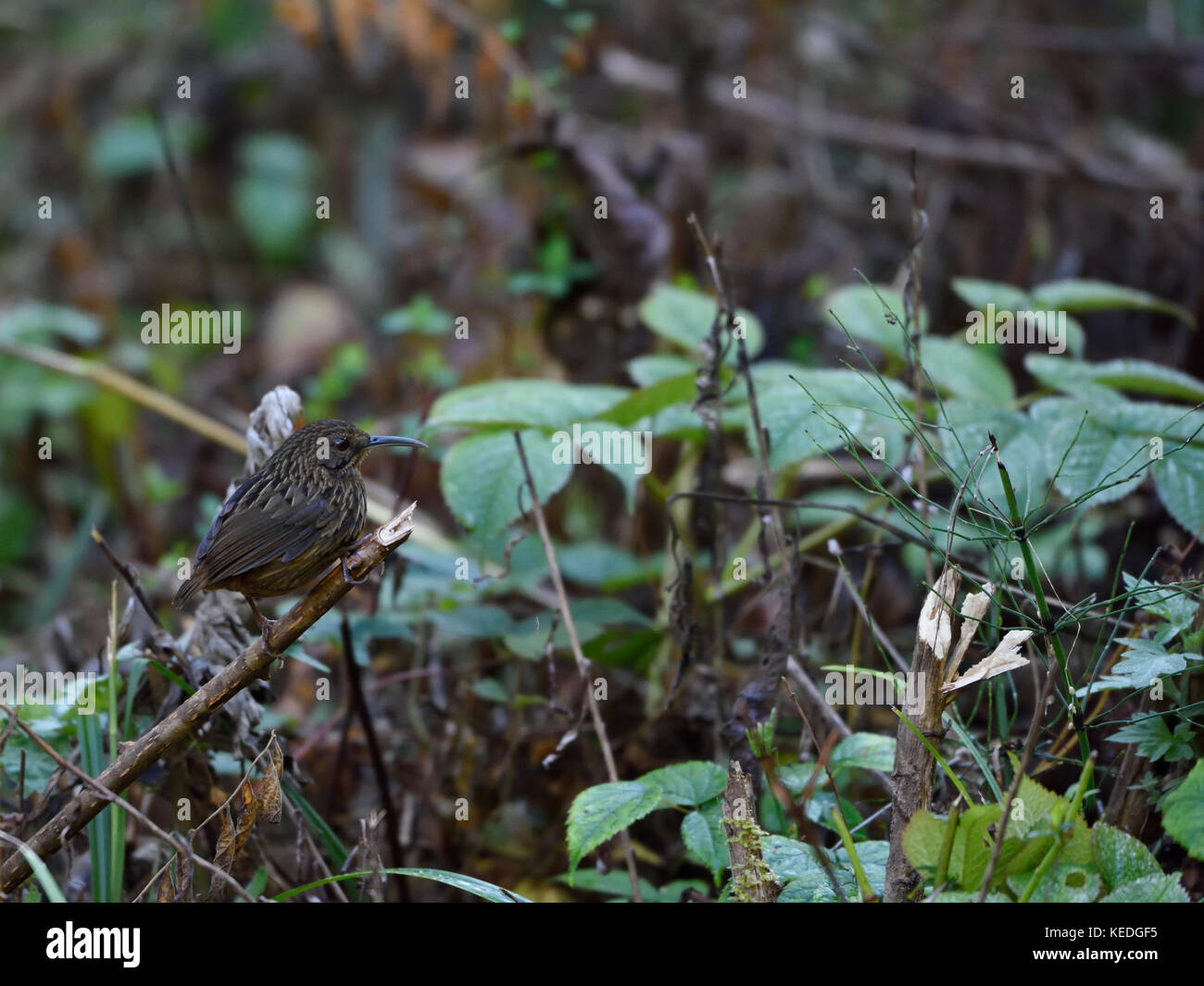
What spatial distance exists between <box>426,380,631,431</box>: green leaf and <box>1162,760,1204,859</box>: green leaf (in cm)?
175

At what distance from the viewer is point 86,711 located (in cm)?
250

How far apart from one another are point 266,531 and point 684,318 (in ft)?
5.68

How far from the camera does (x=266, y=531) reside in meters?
2.44

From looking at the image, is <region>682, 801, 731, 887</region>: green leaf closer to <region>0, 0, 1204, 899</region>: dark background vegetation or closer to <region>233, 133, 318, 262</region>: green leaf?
<region>0, 0, 1204, 899</region>: dark background vegetation

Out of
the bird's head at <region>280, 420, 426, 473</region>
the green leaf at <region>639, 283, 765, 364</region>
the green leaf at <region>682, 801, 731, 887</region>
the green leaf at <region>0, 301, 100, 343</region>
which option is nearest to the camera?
the green leaf at <region>682, 801, 731, 887</region>

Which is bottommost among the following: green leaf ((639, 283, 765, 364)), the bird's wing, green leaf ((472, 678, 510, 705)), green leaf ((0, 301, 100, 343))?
green leaf ((472, 678, 510, 705))

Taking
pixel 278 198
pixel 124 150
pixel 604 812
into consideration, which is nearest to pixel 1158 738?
pixel 604 812

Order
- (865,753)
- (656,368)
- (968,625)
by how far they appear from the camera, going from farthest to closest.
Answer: (656,368) < (865,753) < (968,625)

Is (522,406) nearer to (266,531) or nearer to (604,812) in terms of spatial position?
(266,531)

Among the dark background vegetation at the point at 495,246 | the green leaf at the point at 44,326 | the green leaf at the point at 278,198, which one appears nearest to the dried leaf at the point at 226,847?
the dark background vegetation at the point at 495,246

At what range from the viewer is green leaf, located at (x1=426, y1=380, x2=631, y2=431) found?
3125mm

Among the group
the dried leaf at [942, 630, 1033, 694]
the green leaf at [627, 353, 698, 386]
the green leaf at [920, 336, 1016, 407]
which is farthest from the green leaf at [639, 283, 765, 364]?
the dried leaf at [942, 630, 1033, 694]
